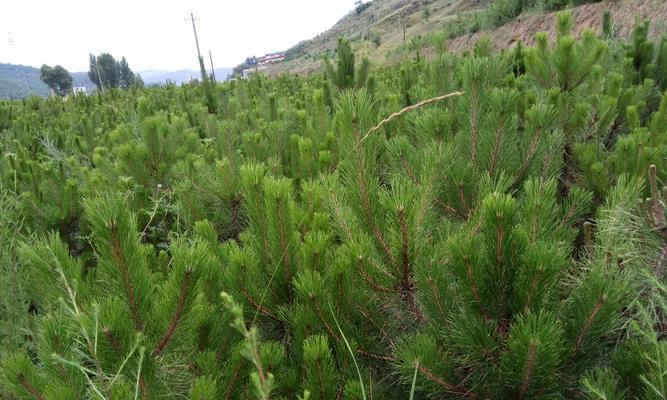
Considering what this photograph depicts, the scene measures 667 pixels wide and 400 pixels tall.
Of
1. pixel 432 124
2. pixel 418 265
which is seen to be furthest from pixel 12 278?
pixel 432 124

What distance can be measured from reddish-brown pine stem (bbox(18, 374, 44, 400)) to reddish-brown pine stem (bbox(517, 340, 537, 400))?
115 centimetres

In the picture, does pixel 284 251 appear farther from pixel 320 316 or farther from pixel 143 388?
pixel 143 388

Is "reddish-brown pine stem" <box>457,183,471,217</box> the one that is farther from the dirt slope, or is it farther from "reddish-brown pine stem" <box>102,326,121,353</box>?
the dirt slope

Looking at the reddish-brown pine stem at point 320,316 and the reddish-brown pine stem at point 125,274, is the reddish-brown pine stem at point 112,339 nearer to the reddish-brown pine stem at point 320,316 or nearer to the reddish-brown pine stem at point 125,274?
the reddish-brown pine stem at point 125,274

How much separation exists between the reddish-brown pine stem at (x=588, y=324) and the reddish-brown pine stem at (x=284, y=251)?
2.89 feet

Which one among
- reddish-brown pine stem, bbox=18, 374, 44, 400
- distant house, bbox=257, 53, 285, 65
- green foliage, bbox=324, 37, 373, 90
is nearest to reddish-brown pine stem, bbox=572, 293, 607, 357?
reddish-brown pine stem, bbox=18, 374, 44, 400

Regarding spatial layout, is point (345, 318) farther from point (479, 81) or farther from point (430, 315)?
point (479, 81)

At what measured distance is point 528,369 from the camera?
94cm

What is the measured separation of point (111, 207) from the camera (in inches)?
36.3

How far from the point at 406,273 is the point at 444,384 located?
1.07 ft

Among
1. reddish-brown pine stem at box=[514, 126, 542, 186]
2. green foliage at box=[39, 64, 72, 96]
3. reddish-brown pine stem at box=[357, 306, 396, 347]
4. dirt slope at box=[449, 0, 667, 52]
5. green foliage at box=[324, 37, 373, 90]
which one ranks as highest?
green foliage at box=[39, 64, 72, 96]

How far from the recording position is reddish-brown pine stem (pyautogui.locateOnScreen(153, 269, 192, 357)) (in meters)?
1.01

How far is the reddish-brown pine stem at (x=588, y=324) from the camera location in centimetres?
96

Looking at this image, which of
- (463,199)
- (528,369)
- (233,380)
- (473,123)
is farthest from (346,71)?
(528,369)
